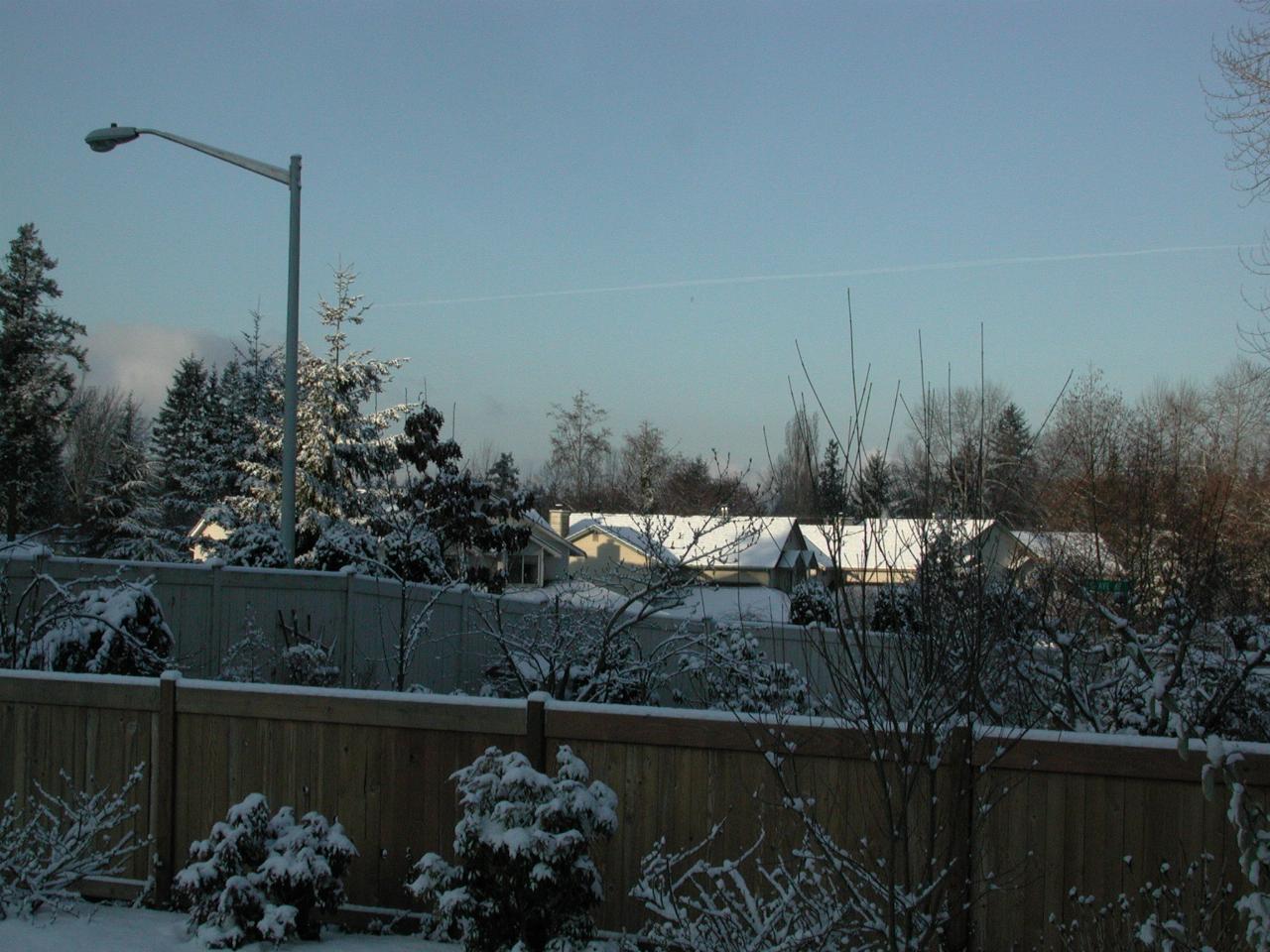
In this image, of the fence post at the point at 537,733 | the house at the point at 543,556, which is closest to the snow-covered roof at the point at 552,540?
the house at the point at 543,556

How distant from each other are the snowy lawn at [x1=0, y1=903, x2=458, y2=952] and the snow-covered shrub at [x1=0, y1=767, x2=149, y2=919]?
0.55ft

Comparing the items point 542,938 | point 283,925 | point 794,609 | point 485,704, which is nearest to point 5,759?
point 283,925

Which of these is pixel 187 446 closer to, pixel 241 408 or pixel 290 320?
pixel 241 408

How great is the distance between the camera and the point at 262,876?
19.6 ft

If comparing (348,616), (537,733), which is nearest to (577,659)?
(348,616)

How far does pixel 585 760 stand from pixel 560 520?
3050 centimetres

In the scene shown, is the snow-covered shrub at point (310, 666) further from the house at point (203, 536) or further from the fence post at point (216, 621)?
the house at point (203, 536)

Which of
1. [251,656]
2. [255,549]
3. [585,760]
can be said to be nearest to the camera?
[585,760]

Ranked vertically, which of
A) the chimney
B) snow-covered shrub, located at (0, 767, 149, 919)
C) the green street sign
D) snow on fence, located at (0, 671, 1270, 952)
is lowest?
snow-covered shrub, located at (0, 767, 149, 919)

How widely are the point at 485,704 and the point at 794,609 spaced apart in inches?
485

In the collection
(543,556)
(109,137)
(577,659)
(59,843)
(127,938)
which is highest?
(109,137)

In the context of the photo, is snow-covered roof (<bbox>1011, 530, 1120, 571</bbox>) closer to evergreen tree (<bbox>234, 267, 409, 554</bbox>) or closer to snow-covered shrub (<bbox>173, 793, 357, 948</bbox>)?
snow-covered shrub (<bbox>173, 793, 357, 948</bbox>)

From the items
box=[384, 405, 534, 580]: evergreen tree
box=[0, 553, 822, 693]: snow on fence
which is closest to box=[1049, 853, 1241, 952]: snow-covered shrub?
box=[0, 553, 822, 693]: snow on fence

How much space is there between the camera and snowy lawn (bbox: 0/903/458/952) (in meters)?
5.93
